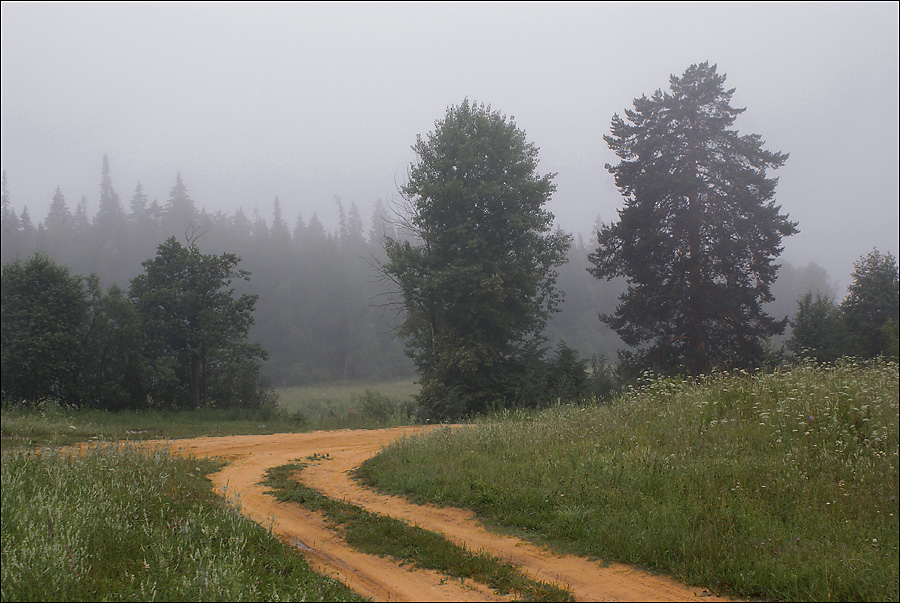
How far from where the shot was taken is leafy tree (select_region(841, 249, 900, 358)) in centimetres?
597

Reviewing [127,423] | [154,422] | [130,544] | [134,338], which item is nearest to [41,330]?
[134,338]

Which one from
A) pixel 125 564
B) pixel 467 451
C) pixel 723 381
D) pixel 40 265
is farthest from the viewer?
pixel 40 265

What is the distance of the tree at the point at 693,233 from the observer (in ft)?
72.7

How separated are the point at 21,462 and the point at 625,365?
23811 mm

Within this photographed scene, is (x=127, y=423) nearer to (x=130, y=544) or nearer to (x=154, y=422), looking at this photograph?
(x=154, y=422)

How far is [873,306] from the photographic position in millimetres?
7242

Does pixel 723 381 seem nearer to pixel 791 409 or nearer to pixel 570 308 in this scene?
pixel 791 409

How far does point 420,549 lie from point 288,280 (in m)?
82.6

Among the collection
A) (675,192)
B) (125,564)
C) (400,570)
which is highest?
(675,192)

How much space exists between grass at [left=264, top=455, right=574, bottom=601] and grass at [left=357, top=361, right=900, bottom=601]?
1.12 metres

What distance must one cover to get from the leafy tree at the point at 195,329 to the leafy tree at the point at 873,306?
24.7 meters

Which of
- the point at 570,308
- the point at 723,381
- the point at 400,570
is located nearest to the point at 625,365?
the point at 723,381

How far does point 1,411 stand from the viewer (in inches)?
703

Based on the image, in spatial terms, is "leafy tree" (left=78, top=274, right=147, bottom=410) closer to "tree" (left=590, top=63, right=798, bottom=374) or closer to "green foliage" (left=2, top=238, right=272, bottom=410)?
"green foliage" (left=2, top=238, right=272, bottom=410)
